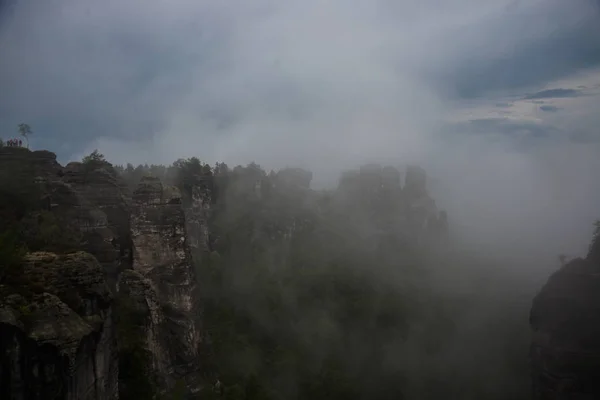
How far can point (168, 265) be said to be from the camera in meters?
20.8

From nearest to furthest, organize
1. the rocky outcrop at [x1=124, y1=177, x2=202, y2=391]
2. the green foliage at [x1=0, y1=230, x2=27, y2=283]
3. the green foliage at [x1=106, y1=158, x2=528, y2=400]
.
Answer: the green foliage at [x1=0, y1=230, x2=27, y2=283] < the rocky outcrop at [x1=124, y1=177, x2=202, y2=391] < the green foliage at [x1=106, y1=158, x2=528, y2=400]

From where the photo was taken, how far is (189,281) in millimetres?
21656

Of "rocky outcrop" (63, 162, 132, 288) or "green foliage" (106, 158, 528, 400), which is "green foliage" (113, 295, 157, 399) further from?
"green foliage" (106, 158, 528, 400)

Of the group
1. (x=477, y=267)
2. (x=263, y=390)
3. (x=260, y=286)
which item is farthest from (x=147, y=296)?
(x=477, y=267)

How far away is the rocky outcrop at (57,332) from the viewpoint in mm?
8625

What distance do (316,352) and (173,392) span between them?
2016cm

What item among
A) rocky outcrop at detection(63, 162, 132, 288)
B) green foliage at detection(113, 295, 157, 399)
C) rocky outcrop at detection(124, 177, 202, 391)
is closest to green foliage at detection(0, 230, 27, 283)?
green foliage at detection(113, 295, 157, 399)

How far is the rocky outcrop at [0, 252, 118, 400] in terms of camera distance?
28.3 ft

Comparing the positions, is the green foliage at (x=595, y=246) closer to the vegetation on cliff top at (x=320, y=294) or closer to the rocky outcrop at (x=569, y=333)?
the rocky outcrop at (x=569, y=333)

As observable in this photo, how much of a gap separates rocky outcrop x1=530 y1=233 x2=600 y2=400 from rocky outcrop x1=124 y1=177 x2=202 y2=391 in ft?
51.4

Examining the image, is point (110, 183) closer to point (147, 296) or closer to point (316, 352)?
point (147, 296)

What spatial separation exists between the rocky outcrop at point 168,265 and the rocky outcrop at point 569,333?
1566 cm

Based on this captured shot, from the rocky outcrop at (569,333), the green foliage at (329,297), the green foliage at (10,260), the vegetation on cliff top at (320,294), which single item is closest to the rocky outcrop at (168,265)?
the vegetation on cliff top at (320,294)

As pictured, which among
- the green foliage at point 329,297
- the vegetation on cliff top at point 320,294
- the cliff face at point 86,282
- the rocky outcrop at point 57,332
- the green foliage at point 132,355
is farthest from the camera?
the green foliage at point 329,297
